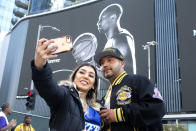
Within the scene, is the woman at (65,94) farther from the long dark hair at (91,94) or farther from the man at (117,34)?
the man at (117,34)

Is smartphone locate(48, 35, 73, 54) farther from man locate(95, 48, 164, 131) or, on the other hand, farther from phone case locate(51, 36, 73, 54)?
man locate(95, 48, 164, 131)

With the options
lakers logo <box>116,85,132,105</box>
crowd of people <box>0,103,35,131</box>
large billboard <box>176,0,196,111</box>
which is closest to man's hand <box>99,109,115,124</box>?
lakers logo <box>116,85,132,105</box>

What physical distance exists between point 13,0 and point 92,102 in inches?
2820

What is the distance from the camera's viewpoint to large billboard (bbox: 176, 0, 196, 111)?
24.7 m

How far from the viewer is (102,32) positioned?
105 feet

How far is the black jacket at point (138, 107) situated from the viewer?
9.77ft

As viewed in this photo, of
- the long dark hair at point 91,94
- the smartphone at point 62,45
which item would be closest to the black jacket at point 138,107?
the long dark hair at point 91,94

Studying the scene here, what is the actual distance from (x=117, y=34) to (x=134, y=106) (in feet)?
92.2

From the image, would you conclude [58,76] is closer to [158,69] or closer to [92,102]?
[158,69]

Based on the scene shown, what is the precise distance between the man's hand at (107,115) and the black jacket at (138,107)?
6 centimetres

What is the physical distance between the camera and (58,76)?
32.3 metres

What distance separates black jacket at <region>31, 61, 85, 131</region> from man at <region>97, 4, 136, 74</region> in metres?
25.5

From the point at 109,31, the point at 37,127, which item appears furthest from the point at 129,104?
the point at 109,31

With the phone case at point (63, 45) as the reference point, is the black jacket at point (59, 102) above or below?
below
